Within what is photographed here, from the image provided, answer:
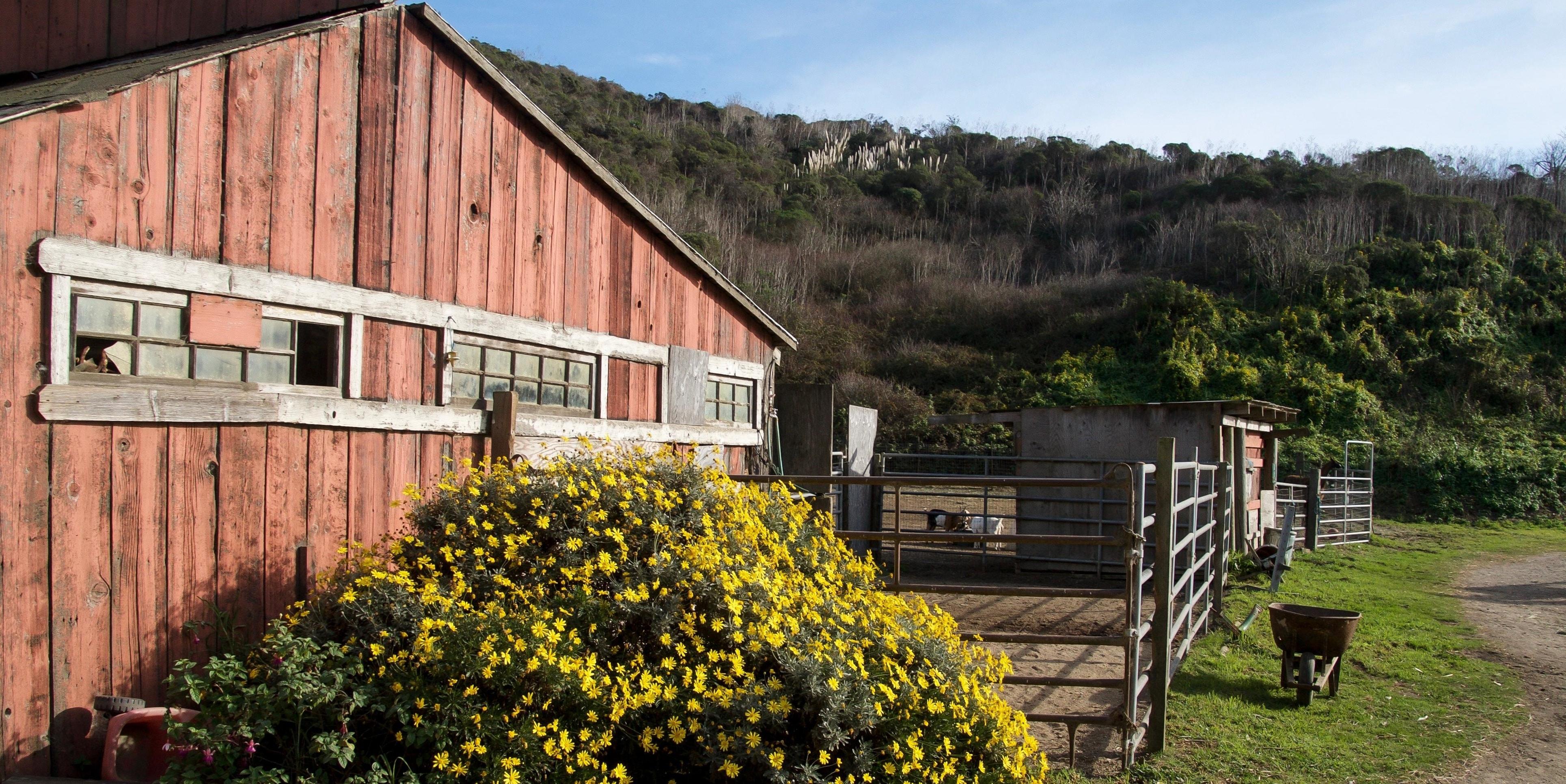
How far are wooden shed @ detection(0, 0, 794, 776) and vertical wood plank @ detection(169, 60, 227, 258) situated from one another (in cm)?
1

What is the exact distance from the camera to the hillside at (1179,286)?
25922 mm

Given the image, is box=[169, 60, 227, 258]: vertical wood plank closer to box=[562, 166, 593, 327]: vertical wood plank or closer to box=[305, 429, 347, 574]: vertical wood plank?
box=[305, 429, 347, 574]: vertical wood plank

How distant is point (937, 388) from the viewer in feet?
99.1

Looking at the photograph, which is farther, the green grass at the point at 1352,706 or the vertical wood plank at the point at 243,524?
the green grass at the point at 1352,706

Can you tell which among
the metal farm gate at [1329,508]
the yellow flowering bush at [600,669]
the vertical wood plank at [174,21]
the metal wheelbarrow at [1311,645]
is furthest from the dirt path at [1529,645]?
the vertical wood plank at [174,21]

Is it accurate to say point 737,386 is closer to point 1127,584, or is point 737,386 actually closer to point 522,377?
point 522,377

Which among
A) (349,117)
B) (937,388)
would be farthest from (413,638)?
(937,388)

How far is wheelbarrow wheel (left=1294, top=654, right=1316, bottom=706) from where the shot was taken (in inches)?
272

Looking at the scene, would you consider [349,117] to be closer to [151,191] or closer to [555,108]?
[151,191]

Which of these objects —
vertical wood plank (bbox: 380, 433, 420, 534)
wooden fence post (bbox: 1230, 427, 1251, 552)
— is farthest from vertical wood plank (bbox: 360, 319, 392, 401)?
wooden fence post (bbox: 1230, 427, 1251, 552)

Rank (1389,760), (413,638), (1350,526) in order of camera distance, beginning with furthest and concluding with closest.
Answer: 1. (1350,526)
2. (1389,760)
3. (413,638)

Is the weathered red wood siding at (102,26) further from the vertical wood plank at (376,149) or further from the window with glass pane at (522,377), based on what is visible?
the window with glass pane at (522,377)

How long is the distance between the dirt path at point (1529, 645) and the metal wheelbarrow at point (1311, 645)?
1.07 metres

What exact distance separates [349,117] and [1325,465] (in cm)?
2422
